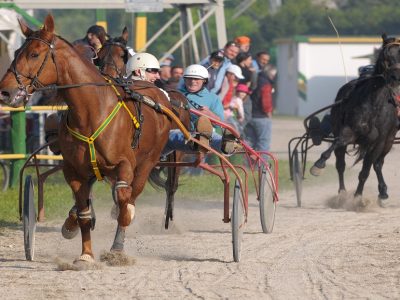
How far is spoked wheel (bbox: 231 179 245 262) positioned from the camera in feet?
28.6

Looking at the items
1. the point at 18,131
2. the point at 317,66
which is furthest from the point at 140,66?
the point at 317,66

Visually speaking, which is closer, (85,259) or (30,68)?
(30,68)

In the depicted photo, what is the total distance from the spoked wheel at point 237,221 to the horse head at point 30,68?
1.71 m

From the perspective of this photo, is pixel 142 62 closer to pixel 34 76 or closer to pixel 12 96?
pixel 34 76

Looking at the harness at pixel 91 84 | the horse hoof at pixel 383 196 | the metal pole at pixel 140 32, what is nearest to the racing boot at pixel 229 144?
the harness at pixel 91 84

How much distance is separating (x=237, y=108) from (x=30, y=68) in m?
8.53

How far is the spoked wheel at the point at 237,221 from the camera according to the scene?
8.71m

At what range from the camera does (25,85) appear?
7.90 metres

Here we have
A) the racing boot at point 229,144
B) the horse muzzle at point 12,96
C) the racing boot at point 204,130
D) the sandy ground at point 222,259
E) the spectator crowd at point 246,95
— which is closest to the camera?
the sandy ground at point 222,259

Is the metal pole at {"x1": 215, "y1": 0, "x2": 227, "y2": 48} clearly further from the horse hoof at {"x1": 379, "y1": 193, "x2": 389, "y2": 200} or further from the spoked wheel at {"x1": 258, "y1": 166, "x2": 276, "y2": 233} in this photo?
the spoked wheel at {"x1": 258, "y1": 166, "x2": 276, "y2": 233}

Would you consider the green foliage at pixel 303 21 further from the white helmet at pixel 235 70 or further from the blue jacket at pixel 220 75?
the blue jacket at pixel 220 75

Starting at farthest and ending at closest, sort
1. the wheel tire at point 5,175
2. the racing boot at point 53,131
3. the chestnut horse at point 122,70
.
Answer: the wheel tire at point 5,175
the chestnut horse at point 122,70
the racing boot at point 53,131

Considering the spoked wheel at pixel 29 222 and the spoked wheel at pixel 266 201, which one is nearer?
the spoked wheel at pixel 29 222

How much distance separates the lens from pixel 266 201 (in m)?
10.6
